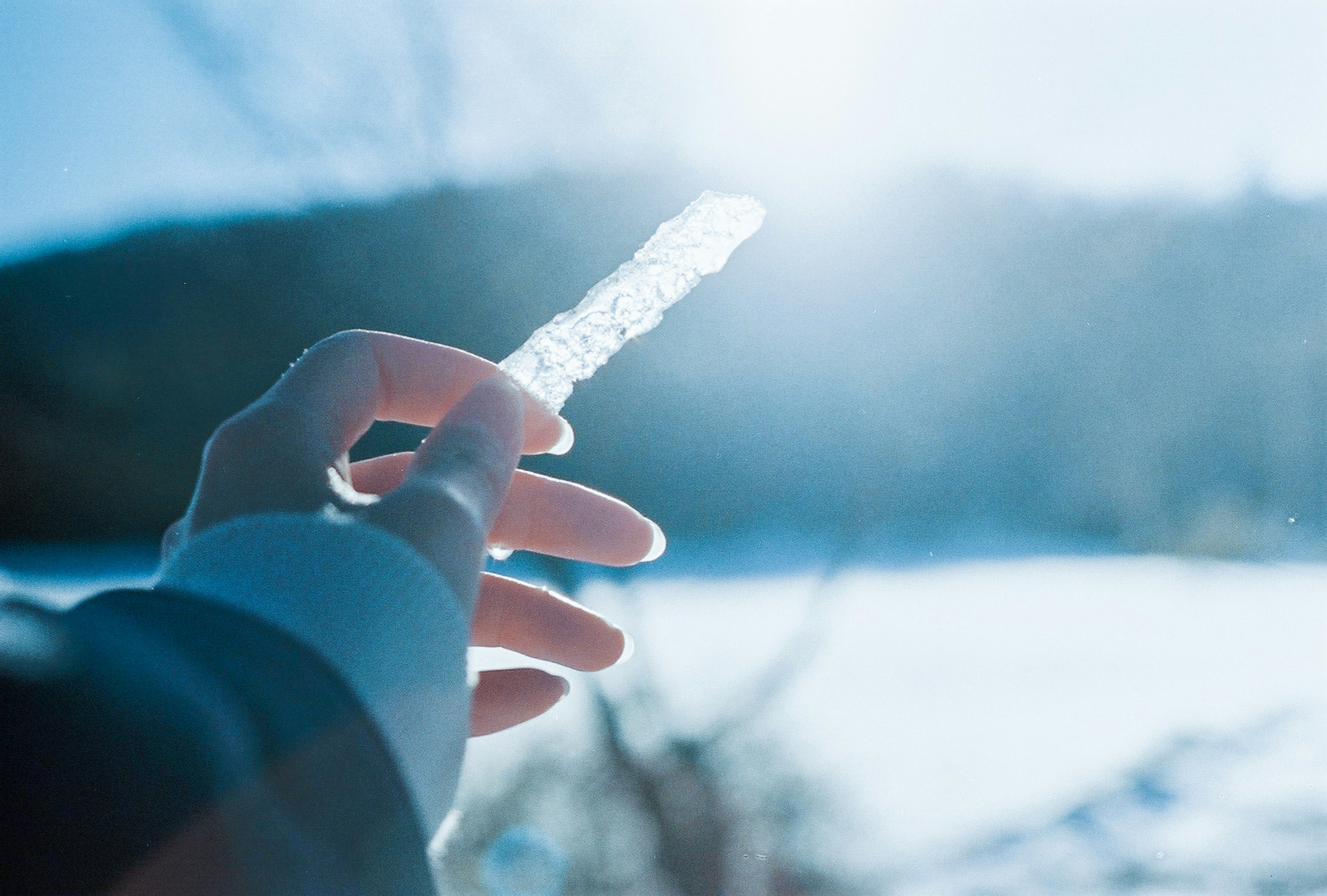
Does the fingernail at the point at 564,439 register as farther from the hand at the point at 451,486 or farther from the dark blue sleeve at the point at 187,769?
the dark blue sleeve at the point at 187,769

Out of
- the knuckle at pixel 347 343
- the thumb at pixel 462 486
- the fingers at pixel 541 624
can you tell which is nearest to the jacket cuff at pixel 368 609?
the thumb at pixel 462 486

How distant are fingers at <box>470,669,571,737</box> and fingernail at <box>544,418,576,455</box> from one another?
31 centimetres

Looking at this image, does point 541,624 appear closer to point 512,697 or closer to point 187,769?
point 512,697

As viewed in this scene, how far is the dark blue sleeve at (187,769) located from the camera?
346mm

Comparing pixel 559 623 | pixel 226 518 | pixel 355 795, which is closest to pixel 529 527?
pixel 559 623

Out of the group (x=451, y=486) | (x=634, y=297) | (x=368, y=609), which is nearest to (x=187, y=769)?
(x=368, y=609)

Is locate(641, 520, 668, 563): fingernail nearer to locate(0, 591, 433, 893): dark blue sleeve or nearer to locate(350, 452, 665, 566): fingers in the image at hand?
locate(350, 452, 665, 566): fingers

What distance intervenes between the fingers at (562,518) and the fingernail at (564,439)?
5cm

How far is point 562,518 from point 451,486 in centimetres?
36

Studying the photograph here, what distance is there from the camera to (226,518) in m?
0.65

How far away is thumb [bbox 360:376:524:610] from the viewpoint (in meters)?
0.62

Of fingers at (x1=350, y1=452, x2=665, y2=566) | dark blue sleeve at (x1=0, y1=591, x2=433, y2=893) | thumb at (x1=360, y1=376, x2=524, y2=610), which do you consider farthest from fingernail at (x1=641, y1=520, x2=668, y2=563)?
dark blue sleeve at (x1=0, y1=591, x2=433, y2=893)

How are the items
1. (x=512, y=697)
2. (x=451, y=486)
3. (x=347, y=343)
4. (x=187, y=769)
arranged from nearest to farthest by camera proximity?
(x=187, y=769), (x=451, y=486), (x=347, y=343), (x=512, y=697)

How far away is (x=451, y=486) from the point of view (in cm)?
68
